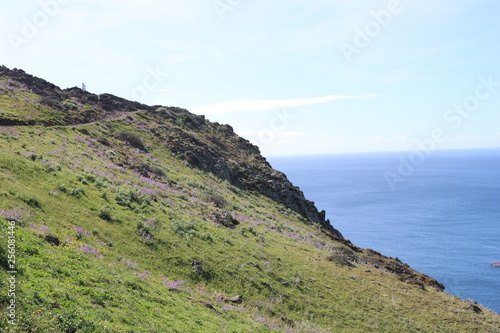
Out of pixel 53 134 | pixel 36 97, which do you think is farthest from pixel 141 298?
pixel 36 97

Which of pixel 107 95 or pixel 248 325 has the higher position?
pixel 107 95

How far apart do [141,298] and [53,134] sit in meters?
38.2

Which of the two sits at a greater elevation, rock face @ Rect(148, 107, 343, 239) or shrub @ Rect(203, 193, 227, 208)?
rock face @ Rect(148, 107, 343, 239)

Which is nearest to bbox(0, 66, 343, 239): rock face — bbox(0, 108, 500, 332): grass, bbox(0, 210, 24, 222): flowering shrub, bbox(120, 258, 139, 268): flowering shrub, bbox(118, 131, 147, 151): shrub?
bbox(118, 131, 147, 151): shrub

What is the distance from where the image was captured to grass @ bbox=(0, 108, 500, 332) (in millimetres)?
14031

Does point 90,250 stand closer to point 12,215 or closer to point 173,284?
point 12,215

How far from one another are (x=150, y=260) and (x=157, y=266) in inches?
27.5

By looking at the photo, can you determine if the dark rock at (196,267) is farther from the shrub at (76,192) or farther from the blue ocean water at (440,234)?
the blue ocean water at (440,234)

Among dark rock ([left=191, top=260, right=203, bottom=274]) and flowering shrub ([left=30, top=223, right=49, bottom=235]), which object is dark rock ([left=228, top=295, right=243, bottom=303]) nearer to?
dark rock ([left=191, top=260, right=203, bottom=274])

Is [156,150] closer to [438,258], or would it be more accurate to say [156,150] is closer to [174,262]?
[174,262]

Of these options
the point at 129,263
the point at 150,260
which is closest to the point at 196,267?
the point at 150,260

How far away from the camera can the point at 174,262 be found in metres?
24.7

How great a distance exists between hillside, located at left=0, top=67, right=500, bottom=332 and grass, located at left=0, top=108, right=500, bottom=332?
11 centimetres

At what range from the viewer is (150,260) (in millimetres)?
23594
